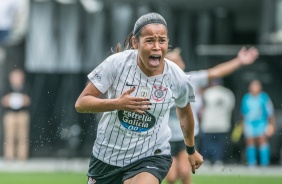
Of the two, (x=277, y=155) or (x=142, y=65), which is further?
(x=277, y=155)

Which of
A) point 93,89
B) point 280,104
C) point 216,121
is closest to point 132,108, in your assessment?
point 93,89

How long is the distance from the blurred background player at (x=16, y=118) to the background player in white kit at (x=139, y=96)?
11614 mm

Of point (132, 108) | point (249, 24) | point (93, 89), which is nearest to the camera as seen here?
point (132, 108)

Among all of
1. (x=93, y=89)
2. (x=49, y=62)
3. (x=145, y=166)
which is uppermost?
(x=49, y=62)

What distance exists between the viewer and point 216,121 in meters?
18.5

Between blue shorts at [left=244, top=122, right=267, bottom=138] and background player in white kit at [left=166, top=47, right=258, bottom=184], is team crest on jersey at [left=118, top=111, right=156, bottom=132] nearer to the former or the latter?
background player in white kit at [left=166, top=47, right=258, bottom=184]

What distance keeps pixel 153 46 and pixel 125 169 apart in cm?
102

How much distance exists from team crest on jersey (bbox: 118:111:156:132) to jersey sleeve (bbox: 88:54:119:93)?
0.81ft

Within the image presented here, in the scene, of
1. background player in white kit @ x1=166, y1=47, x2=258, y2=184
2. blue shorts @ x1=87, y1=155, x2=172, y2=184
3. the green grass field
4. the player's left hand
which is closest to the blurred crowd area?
the green grass field

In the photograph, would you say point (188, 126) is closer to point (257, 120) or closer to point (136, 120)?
point (136, 120)

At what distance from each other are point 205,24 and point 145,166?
48.0ft

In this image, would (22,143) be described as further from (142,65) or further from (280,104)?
(142,65)

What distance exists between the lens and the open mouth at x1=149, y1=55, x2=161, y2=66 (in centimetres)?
732

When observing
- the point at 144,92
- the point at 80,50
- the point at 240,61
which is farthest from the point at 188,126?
the point at 80,50
